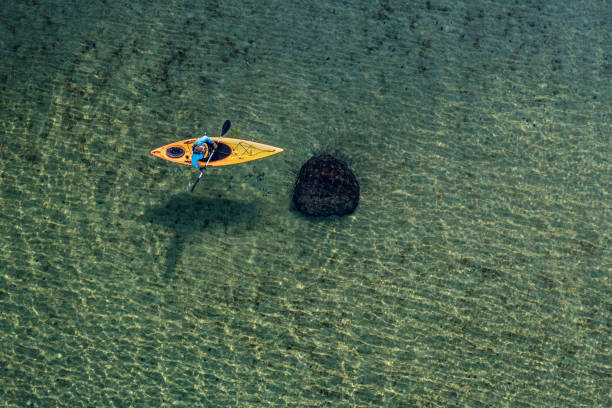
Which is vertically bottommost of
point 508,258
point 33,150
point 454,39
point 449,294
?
point 449,294

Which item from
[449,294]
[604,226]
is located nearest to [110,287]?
[449,294]

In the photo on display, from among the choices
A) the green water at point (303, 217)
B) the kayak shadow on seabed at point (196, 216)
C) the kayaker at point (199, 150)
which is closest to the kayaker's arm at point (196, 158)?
the kayaker at point (199, 150)

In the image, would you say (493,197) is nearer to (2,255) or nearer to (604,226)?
(604,226)

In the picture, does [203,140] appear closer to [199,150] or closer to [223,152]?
[199,150]

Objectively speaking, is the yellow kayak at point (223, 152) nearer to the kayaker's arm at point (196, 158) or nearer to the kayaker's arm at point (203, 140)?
the kayaker's arm at point (196, 158)

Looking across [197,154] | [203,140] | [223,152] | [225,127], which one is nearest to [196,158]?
[197,154]

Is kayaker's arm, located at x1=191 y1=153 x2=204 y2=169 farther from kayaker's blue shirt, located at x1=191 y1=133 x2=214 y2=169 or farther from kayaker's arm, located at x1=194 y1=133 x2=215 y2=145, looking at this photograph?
kayaker's arm, located at x1=194 y1=133 x2=215 y2=145
